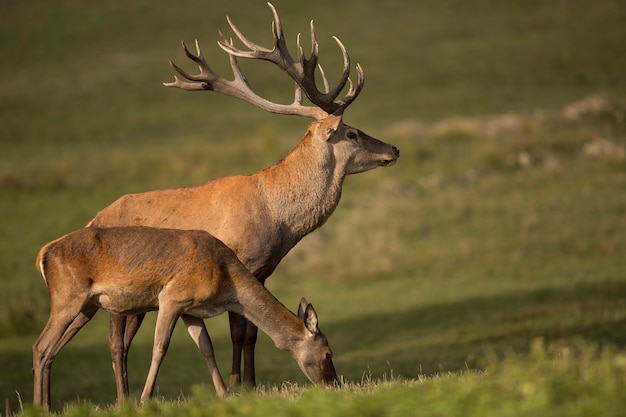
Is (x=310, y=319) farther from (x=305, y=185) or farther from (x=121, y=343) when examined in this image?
(x=121, y=343)

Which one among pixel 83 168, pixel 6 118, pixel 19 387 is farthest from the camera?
pixel 6 118

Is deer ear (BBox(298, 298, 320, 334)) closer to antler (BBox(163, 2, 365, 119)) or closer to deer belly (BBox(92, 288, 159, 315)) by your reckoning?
deer belly (BBox(92, 288, 159, 315))

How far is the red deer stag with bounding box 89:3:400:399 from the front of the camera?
11750 mm

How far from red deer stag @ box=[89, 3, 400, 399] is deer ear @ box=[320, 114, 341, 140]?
0.01m

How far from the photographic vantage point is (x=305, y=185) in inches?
485

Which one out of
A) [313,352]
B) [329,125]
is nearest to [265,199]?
[329,125]

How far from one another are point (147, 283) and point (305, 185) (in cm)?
270

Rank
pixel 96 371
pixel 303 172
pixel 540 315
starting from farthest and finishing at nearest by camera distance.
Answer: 1. pixel 540 315
2. pixel 96 371
3. pixel 303 172

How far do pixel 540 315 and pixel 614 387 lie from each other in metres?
13.2

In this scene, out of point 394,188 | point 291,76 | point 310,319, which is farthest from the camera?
point 394,188

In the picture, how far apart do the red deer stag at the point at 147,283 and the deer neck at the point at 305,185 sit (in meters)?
1.71

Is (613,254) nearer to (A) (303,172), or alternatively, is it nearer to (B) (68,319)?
(A) (303,172)

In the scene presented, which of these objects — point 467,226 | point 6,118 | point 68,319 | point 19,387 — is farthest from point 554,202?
point 6,118

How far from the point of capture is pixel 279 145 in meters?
40.1
